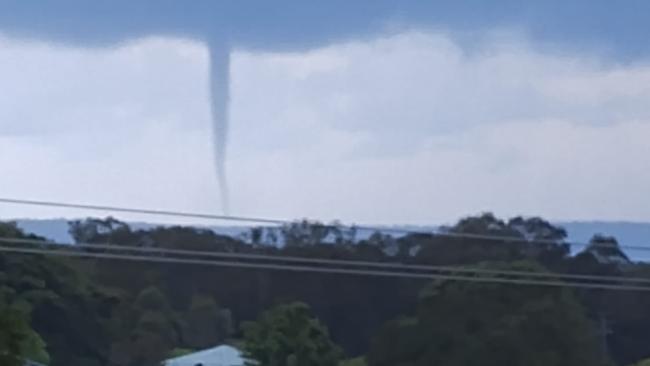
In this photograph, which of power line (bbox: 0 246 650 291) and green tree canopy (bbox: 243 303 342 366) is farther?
green tree canopy (bbox: 243 303 342 366)

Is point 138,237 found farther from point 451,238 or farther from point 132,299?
point 451,238

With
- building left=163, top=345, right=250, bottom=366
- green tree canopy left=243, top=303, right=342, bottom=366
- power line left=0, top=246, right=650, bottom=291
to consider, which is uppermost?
power line left=0, top=246, right=650, bottom=291

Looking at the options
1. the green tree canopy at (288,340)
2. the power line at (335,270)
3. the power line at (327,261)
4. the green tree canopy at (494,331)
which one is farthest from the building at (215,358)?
the green tree canopy at (494,331)

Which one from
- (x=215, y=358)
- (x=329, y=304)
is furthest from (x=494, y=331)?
(x=215, y=358)

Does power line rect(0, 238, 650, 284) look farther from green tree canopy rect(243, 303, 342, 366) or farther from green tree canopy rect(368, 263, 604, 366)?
green tree canopy rect(243, 303, 342, 366)

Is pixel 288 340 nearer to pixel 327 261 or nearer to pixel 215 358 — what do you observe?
pixel 215 358

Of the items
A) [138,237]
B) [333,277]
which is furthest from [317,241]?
[138,237]

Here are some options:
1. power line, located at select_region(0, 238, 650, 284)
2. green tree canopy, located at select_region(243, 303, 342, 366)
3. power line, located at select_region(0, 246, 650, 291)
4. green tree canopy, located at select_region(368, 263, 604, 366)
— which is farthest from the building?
green tree canopy, located at select_region(368, 263, 604, 366)
